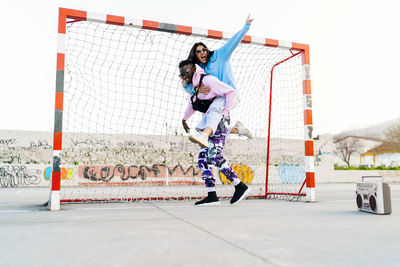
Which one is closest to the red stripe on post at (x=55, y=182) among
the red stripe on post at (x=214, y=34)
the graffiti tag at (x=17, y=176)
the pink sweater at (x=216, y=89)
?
the pink sweater at (x=216, y=89)

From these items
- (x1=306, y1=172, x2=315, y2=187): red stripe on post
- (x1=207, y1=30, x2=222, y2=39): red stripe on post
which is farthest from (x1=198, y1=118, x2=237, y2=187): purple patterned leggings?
(x1=207, y1=30, x2=222, y2=39): red stripe on post

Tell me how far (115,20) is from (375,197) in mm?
3992

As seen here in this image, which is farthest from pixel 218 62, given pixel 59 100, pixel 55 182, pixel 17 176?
pixel 17 176

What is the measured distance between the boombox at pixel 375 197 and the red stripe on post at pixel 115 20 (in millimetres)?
3809

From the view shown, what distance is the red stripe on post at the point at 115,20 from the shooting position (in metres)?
4.36

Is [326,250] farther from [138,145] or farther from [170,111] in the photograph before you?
[138,145]

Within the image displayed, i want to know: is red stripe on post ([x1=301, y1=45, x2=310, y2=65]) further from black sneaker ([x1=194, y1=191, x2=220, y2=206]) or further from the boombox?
black sneaker ([x1=194, y1=191, x2=220, y2=206])

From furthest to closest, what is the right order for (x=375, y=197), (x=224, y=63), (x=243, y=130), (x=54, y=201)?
(x=243, y=130) < (x=224, y=63) < (x=54, y=201) < (x=375, y=197)

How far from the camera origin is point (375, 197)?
319 centimetres

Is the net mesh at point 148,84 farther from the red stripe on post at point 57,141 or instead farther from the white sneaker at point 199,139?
the white sneaker at point 199,139

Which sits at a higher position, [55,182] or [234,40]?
[234,40]

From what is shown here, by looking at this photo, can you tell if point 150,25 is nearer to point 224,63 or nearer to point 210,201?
point 224,63

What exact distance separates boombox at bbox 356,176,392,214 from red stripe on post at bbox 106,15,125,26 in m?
3.81

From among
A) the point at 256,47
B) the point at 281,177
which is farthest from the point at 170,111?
the point at 281,177
